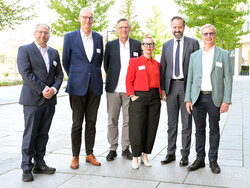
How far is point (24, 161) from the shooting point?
440cm

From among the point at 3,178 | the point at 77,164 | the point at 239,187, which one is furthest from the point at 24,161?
the point at 239,187

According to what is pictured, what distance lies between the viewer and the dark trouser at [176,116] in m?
5.11

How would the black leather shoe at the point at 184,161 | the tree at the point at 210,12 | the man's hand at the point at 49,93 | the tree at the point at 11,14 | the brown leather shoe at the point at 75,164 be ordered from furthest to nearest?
the tree at the point at 210,12
the tree at the point at 11,14
the black leather shoe at the point at 184,161
the brown leather shoe at the point at 75,164
the man's hand at the point at 49,93

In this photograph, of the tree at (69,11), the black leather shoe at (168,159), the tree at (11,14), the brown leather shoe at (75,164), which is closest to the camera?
the brown leather shoe at (75,164)

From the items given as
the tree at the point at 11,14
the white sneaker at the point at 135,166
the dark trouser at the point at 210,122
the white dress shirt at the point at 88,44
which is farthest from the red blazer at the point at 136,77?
the tree at the point at 11,14

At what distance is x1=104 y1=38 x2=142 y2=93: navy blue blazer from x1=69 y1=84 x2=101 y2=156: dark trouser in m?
0.44

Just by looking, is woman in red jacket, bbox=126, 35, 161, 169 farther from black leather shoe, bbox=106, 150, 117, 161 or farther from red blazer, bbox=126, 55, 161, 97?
black leather shoe, bbox=106, 150, 117, 161

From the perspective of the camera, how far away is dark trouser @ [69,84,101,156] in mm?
5004

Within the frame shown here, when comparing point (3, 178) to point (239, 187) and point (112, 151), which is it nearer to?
point (112, 151)

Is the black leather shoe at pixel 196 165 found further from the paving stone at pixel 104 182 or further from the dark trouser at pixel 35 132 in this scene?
the dark trouser at pixel 35 132

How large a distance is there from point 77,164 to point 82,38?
1.92m

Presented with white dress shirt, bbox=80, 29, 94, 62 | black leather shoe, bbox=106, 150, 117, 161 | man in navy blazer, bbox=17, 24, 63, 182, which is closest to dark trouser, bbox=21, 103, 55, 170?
man in navy blazer, bbox=17, 24, 63, 182

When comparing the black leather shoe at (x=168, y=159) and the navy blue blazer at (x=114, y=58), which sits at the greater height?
the navy blue blazer at (x=114, y=58)

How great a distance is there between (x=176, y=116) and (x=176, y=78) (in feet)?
2.00
